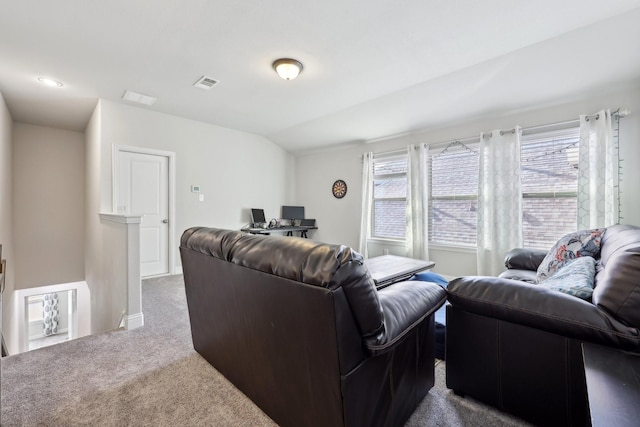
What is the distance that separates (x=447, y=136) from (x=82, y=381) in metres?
4.55

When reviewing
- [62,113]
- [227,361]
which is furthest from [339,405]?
[62,113]

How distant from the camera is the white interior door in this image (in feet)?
13.1

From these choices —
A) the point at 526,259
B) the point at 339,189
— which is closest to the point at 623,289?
the point at 526,259

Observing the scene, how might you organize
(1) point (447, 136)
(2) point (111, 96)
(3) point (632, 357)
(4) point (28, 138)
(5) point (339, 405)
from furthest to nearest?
(4) point (28, 138)
(1) point (447, 136)
(2) point (111, 96)
(5) point (339, 405)
(3) point (632, 357)

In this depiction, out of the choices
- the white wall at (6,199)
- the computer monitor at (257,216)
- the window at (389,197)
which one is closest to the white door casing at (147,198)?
the white wall at (6,199)

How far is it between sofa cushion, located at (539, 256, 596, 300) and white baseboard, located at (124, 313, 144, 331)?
3018 mm

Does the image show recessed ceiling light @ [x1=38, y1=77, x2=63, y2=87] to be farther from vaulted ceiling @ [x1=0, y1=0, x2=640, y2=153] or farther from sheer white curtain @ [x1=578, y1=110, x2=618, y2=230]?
sheer white curtain @ [x1=578, y1=110, x2=618, y2=230]

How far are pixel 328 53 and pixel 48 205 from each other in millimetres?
5513

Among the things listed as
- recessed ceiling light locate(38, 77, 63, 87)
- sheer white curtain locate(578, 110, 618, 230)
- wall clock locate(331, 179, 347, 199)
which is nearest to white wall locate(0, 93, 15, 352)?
recessed ceiling light locate(38, 77, 63, 87)

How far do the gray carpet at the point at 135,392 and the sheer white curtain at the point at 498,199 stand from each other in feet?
7.18

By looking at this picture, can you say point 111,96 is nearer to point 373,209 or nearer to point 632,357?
point 373,209

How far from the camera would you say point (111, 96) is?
363 centimetres

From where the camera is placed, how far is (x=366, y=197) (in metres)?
4.86

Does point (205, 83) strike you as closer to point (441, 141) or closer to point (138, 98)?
point (138, 98)
